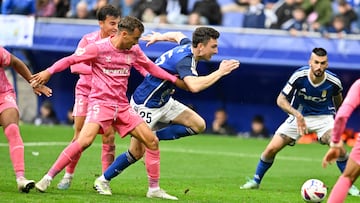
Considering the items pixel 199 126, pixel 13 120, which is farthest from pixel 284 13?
pixel 13 120

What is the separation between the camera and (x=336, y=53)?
23.1m

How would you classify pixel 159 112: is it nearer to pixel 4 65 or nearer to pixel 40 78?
pixel 40 78

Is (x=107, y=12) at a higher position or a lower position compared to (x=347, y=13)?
higher

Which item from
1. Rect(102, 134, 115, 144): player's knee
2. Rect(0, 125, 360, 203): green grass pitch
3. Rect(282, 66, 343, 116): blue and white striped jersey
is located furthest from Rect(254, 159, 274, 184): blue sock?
Rect(102, 134, 115, 144): player's knee

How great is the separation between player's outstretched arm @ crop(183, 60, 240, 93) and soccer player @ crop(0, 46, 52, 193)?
174 centimetres

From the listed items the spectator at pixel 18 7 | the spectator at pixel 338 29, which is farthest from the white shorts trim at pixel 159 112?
the spectator at pixel 18 7

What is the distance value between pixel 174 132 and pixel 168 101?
0.47 meters

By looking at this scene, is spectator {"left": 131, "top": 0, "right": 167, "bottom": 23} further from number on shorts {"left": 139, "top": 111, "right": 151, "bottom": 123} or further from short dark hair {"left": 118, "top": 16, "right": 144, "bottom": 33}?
short dark hair {"left": 118, "top": 16, "right": 144, "bottom": 33}

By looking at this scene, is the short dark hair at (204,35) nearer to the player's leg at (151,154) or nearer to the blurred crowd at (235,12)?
the player's leg at (151,154)

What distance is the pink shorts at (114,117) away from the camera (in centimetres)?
1139

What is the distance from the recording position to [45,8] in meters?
25.8

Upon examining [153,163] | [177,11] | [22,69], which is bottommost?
[177,11]

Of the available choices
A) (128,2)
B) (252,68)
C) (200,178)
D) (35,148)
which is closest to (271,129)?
(252,68)

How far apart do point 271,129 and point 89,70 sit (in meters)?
13.5
